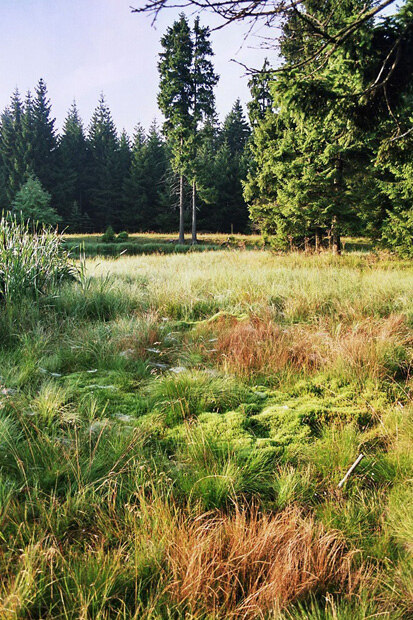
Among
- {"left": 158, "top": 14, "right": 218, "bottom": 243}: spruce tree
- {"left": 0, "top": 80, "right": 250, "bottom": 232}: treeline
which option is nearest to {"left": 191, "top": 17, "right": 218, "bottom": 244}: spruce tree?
{"left": 158, "top": 14, "right": 218, "bottom": 243}: spruce tree

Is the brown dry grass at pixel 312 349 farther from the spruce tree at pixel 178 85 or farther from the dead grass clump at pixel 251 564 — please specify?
the spruce tree at pixel 178 85

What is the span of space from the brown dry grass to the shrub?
338cm

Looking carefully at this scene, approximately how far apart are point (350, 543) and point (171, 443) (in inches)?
44.1

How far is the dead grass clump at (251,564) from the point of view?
118cm

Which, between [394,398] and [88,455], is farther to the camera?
[394,398]

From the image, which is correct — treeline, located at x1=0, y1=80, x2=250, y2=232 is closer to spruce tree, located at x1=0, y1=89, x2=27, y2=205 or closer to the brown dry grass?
spruce tree, located at x1=0, y1=89, x2=27, y2=205

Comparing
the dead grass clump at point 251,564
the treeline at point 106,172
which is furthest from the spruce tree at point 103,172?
the dead grass clump at point 251,564

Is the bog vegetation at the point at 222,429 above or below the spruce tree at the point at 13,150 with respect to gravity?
below

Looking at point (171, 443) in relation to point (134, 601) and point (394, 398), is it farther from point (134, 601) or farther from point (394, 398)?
point (394, 398)

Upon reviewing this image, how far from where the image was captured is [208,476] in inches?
64.2

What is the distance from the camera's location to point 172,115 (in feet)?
84.9

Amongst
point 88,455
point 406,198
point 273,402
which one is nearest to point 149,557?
point 88,455

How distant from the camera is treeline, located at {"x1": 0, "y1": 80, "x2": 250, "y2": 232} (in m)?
39.6

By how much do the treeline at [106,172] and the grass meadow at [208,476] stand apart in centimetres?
3674
